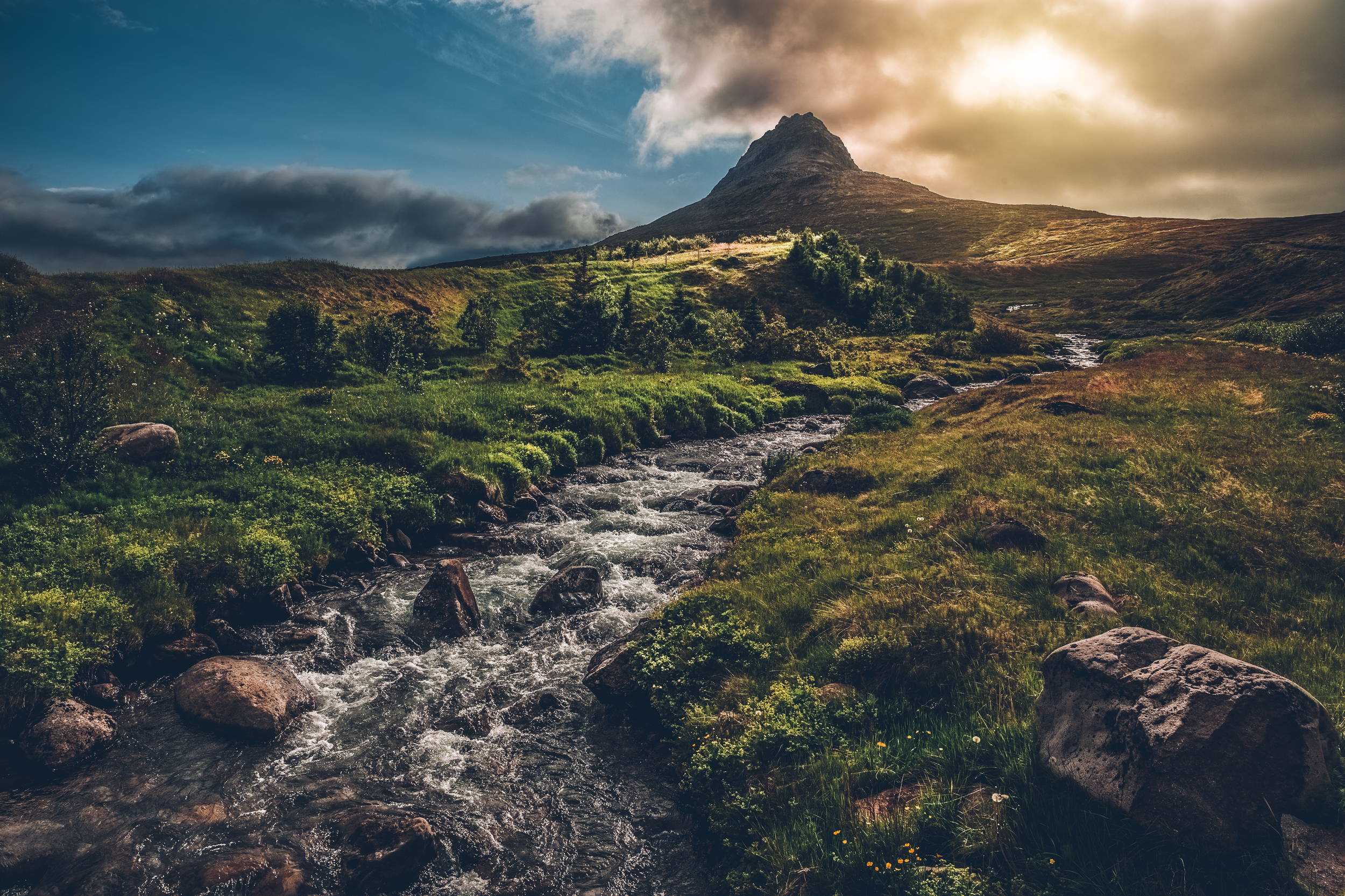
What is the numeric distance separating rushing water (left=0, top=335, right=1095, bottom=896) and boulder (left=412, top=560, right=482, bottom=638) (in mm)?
353

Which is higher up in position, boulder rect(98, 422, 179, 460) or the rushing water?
boulder rect(98, 422, 179, 460)

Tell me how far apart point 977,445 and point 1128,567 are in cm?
1019

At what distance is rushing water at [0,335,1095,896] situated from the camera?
8.21 meters

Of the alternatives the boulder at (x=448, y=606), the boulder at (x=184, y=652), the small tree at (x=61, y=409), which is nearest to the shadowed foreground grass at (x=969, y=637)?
the boulder at (x=448, y=606)

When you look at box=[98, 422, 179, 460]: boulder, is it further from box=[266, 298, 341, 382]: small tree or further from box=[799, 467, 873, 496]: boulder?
box=[799, 467, 873, 496]: boulder

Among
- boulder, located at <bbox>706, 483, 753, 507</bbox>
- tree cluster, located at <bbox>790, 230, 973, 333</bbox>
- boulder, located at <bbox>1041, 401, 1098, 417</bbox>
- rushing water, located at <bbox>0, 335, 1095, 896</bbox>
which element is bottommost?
rushing water, located at <bbox>0, 335, 1095, 896</bbox>

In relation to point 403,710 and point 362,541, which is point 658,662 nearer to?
point 403,710

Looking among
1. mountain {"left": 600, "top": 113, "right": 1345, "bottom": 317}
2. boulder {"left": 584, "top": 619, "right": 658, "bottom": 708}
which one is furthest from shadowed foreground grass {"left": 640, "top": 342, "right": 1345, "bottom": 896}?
mountain {"left": 600, "top": 113, "right": 1345, "bottom": 317}

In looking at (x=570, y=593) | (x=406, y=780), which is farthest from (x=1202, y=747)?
(x=570, y=593)

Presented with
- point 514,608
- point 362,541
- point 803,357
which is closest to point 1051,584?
point 514,608

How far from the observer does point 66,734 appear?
10.0 m

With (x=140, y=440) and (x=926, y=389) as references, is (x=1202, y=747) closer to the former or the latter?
(x=140, y=440)

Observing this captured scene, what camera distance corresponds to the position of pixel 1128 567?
38.3 ft

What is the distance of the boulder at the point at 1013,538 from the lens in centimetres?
1304
